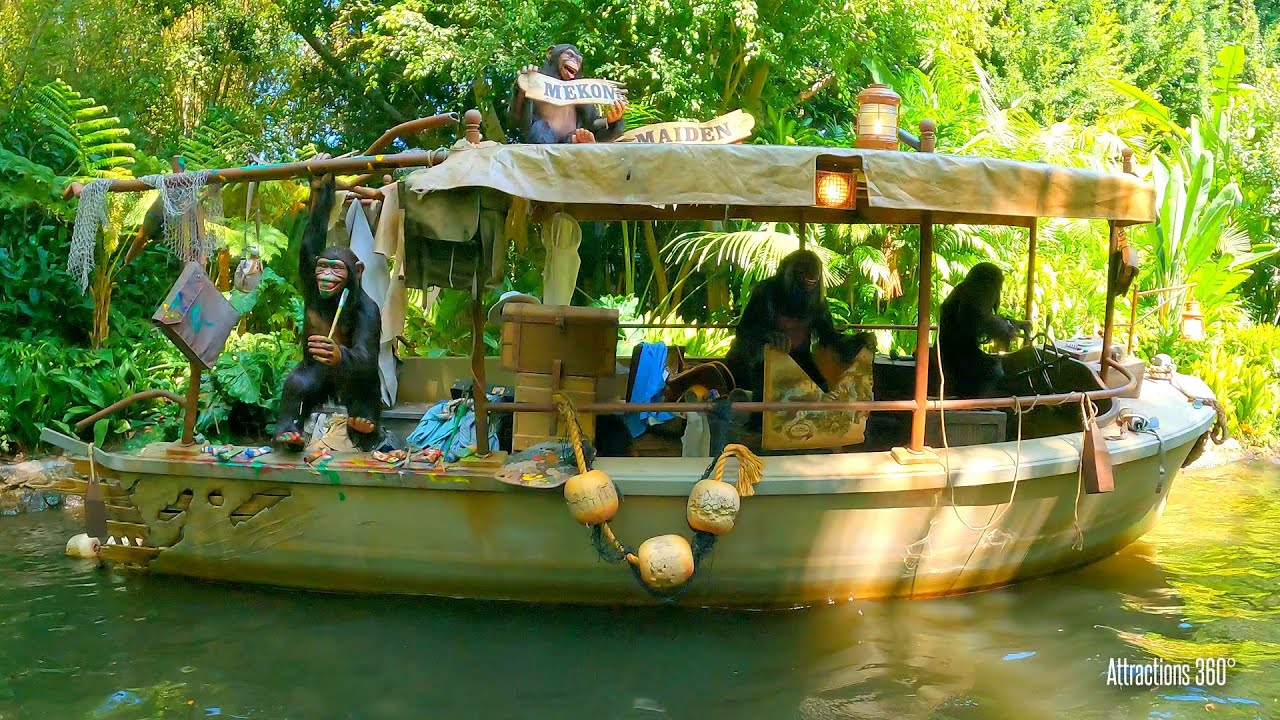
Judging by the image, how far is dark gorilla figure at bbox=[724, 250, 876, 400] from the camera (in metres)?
5.50

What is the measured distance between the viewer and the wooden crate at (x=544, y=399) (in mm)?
4934

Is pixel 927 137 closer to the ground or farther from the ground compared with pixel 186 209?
farther from the ground

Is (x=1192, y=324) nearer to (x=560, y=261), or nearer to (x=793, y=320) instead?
(x=793, y=320)

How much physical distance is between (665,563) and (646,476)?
396 mm

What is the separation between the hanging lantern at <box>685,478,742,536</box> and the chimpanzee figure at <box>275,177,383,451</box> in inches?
70.0

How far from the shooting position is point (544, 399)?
16.5 feet

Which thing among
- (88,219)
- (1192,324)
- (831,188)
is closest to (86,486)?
(88,219)

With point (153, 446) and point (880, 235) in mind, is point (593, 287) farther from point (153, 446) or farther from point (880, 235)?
point (153, 446)

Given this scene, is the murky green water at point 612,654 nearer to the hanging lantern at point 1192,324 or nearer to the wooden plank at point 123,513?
the wooden plank at point 123,513

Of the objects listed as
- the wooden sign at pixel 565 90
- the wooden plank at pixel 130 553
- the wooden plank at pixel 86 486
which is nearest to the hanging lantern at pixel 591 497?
the wooden sign at pixel 565 90

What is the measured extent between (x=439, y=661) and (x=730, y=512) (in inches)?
55.8

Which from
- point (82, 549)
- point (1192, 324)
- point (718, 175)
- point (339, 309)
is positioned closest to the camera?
point (718, 175)

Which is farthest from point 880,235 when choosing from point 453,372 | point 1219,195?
point 453,372

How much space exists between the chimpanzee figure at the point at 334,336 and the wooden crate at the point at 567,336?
77 cm
